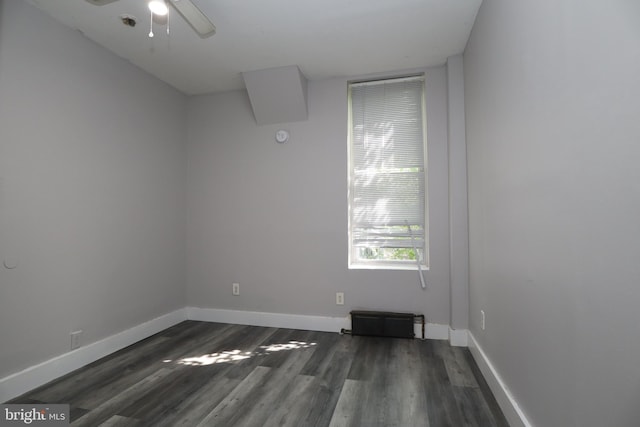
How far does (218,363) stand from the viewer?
8.11 feet

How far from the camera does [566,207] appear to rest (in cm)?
115

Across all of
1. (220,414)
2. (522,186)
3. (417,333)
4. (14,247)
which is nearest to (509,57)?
(522,186)

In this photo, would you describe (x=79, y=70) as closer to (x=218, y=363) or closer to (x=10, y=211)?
(x=10, y=211)

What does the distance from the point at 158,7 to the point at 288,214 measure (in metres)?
2.02

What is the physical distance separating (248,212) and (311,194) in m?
0.75

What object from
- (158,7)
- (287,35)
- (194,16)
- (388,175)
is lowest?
(388,175)

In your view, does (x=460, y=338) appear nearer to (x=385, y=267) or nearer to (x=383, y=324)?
(x=383, y=324)

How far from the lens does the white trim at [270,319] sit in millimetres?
3176

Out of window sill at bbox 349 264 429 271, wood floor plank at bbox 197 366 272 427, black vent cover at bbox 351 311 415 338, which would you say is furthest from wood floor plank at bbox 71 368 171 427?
window sill at bbox 349 264 429 271

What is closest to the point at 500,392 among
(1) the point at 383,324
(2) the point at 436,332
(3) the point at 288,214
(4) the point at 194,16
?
(2) the point at 436,332

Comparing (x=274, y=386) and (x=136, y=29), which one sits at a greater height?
(x=136, y=29)

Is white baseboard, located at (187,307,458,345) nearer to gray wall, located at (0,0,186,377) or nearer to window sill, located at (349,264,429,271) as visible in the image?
gray wall, located at (0,0,186,377)

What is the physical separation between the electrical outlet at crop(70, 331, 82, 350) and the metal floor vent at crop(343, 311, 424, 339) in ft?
7.49

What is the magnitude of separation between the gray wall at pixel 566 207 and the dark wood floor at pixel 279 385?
461 millimetres
